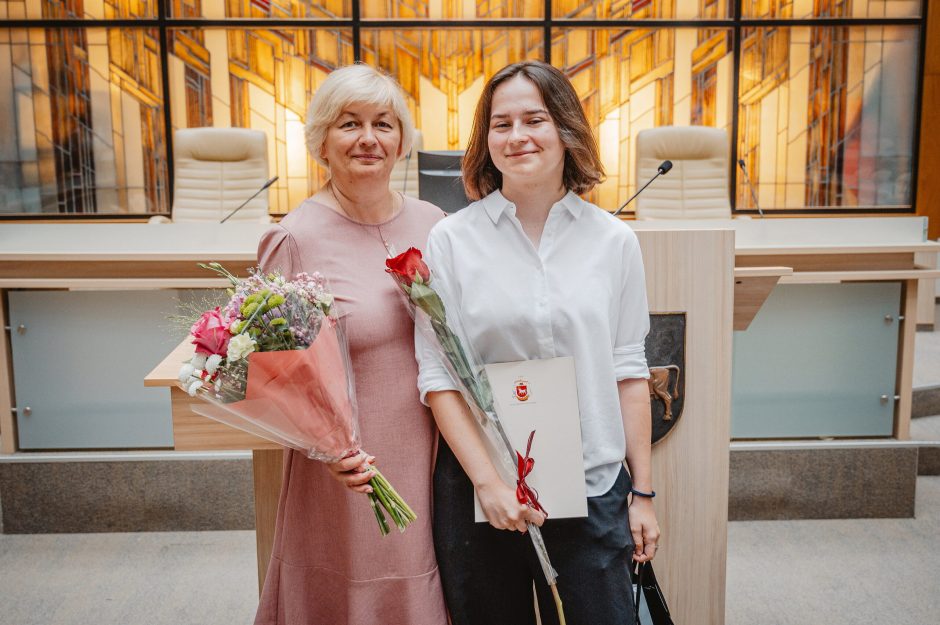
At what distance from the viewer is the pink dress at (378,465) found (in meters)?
1.31

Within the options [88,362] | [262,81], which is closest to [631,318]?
[88,362]

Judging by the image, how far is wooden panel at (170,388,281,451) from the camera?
1.54 meters

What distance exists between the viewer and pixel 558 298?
3.97 feet

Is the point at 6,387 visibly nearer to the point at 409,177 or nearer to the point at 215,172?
the point at 215,172

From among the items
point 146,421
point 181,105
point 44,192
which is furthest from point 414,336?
point 44,192

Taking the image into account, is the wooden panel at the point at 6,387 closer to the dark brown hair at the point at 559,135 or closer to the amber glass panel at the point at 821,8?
the dark brown hair at the point at 559,135

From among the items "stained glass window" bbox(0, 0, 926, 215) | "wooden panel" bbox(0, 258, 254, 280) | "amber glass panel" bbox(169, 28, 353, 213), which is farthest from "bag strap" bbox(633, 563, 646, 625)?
"amber glass panel" bbox(169, 28, 353, 213)

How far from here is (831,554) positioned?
8.43ft

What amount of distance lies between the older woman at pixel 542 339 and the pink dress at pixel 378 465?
65 millimetres

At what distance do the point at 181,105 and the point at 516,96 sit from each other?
5235mm

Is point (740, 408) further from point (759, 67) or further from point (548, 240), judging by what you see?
point (759, 67)

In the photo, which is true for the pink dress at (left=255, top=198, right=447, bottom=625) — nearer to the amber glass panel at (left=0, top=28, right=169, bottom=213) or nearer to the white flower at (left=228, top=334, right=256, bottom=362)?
the white flower at (left=228, top=334, right=256, bottom=362)

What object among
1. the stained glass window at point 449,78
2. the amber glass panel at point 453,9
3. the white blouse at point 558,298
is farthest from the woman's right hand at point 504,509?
the amber glass panel at point 453,9

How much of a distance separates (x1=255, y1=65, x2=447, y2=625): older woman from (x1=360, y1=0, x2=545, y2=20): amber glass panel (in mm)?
4754
